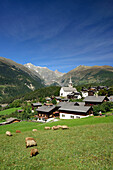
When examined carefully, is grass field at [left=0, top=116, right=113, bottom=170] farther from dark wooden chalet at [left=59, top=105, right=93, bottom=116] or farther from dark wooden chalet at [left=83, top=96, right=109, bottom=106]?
dark wooden chalet at [left=83, top=96, right=109, bottom=106]

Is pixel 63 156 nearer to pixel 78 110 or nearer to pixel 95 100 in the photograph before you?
pixel 78 110

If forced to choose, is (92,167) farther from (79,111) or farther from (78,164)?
(79,111)

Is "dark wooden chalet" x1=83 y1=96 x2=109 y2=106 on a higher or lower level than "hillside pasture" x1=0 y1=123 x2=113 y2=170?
higher

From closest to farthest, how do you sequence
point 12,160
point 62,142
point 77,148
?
point 12,160
point 77,148
point 62,142

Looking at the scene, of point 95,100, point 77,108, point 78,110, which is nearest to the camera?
point 78,110

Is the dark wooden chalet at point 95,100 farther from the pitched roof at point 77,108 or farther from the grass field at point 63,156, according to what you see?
the grass field at point 63,156

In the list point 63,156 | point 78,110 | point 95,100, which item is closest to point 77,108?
point 78,110

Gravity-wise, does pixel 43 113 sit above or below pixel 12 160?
below

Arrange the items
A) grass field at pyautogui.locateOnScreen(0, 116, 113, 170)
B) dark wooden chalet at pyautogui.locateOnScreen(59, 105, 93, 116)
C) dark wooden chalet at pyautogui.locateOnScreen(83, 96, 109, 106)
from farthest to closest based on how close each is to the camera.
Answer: dark wooden chalet at pyautogui.locateOnScreen(83, 96, 109, 106)
dark wooden chalet at pyautogui.locateOnScreen(59, 105, 93, 116)
grass field at pyautogui.locateOnScreen(0, 116, 113, 170)

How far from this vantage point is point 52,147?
14406mm

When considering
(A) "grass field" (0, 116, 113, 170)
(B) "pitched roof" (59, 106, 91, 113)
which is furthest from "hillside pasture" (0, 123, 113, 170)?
(B) "pitched roof" (59, 106, 91, 113)

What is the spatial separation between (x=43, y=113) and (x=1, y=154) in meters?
56.5

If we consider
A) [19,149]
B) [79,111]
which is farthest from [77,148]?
[79,111]

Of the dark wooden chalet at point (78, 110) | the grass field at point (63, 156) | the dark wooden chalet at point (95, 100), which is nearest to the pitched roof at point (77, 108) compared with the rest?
the dark wooden chalet at point (78, 110)
